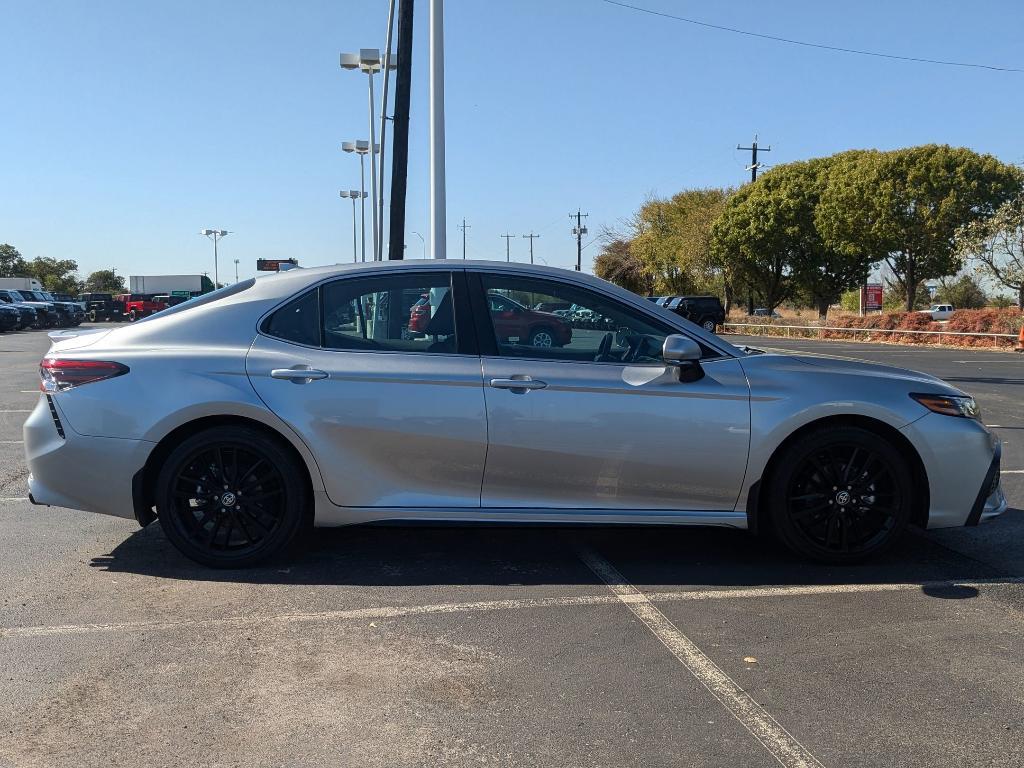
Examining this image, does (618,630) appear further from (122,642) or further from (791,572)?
(122,642)

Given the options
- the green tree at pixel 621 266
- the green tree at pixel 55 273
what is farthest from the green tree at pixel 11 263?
the green tree at pixel 621 266

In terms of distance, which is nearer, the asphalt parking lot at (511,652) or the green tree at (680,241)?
the asphalt parking lot at (511,652)

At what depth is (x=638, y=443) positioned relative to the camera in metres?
4.81

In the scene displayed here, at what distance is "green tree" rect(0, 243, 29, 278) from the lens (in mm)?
110062

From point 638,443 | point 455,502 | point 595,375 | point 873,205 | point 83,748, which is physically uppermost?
point 873,205

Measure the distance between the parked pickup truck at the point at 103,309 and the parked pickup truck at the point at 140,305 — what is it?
55cm

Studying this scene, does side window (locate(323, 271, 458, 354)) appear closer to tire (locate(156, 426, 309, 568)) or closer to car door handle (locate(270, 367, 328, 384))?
car door handle (locate(270, 367, 328, 384))

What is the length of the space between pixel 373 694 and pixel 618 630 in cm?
115

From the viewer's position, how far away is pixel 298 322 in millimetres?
4996

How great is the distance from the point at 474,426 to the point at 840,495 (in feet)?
6.32

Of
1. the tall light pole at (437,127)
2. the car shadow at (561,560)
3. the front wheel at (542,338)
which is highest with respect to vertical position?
the tall light pole at (437,127)

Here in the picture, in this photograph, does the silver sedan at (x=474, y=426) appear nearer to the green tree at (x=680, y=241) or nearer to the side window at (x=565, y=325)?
the side window at (x=565, y=325)

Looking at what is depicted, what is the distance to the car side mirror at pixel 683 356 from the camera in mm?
4680

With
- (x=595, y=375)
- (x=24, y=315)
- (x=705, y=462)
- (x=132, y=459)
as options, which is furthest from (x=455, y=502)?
(x=24, y=315)
